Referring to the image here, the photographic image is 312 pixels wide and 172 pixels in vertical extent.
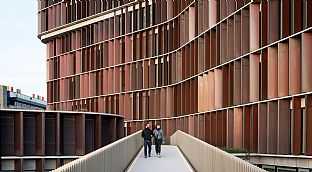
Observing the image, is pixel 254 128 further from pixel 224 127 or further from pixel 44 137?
pixel 44 137

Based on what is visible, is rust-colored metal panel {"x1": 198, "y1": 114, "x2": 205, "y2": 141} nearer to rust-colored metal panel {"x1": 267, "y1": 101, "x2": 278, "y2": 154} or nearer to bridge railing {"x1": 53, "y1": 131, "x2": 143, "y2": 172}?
rust-colored metal panel {"x1": 267, "y1": 101, "x2": 278, "y2": 154}

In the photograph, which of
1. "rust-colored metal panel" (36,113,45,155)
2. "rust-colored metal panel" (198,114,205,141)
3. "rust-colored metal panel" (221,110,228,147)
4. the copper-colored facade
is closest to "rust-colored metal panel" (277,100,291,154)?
"rust-colored metal panel" (221,110,228,147)

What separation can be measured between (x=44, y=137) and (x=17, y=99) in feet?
239

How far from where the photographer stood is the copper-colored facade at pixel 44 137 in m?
56.1

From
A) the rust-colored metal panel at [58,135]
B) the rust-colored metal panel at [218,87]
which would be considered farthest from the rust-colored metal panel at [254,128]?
the rust-colored metal panel at [58,135]

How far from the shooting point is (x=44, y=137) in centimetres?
5769

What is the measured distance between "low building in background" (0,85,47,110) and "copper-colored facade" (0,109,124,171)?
48596 mm

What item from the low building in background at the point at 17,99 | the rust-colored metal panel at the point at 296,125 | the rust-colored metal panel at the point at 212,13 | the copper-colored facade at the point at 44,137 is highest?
the rust-colored metal panel at the point at 212,13

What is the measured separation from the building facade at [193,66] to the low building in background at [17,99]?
30397 millimetres

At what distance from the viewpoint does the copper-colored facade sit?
56094mm

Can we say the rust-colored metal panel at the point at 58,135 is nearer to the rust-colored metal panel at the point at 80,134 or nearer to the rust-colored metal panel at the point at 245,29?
the rust-colored metal panel at the point at 80,134

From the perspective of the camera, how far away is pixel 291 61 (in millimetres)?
28484

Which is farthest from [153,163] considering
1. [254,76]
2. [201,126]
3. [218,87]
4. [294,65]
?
[201,126]

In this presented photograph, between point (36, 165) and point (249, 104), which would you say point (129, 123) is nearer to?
point (36, 165)
